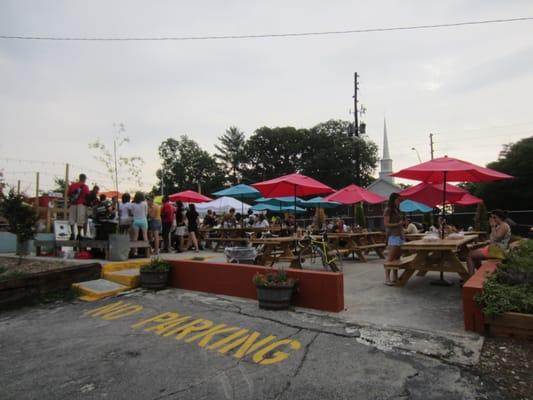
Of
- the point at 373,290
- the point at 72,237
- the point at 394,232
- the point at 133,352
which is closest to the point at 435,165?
the point at 394,232

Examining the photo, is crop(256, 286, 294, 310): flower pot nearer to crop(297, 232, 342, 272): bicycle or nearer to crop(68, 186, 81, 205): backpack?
crop(297, 232, 342, 272): bicycle

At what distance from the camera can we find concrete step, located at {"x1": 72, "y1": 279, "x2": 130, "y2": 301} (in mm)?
6718

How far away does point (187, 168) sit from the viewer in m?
64.8

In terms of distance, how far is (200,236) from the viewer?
1371cm

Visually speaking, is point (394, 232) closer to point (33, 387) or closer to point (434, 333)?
point (434, 333)

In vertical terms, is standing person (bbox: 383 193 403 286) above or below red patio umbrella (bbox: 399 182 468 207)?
below

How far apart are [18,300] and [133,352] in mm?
3850

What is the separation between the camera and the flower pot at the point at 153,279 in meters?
6.95

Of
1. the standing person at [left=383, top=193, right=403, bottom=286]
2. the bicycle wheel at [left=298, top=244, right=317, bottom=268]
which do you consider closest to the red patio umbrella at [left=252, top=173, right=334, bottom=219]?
the bicycle wheel at [left=298, top=244, right=317, bottom=268]

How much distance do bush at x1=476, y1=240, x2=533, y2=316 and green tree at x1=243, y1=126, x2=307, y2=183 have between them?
50216 millimetres

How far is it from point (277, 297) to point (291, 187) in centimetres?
469

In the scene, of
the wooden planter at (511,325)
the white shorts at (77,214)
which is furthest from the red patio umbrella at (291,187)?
the wooden planter at (511,325)

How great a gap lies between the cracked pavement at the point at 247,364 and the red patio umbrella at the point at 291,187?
14.2ft

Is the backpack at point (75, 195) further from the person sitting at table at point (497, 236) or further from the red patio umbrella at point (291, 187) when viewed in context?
the person sitting at table at point (497, 236)
